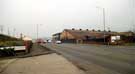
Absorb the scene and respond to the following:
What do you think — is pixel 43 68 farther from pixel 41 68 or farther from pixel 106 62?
pixel 106 62

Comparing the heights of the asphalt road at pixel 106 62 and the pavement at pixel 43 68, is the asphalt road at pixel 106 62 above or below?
above

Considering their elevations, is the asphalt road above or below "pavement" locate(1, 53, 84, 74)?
above

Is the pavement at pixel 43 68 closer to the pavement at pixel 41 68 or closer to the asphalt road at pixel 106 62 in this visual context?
the pavement at pixel 41 68

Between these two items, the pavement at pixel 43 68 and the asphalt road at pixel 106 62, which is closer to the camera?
the asphalt road at pixel 106 62

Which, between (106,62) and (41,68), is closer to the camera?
(41,68)

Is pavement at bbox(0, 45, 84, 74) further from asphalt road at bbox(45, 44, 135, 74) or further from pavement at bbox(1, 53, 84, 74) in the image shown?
asphalt road at bbox(45, 44, 135, 74)

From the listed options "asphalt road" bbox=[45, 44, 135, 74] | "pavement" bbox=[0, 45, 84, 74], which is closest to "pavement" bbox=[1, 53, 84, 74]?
"pavement" bbox=[0, 45, 84, 74]

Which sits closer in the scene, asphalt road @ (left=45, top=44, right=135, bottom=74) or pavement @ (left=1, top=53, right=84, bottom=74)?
asphalt road @ (left=45, top=44, right=135, bottom=74)

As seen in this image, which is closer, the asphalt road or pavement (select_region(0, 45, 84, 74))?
the asphalt road

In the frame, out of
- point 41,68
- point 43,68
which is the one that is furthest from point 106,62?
point 41,68

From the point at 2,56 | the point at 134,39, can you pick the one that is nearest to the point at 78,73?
the point at 2,56

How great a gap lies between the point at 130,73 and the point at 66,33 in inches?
5678

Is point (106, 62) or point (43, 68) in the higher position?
point (106, 62)

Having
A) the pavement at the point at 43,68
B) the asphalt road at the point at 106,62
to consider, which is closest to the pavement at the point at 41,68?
the pavement at the point at 43,68
